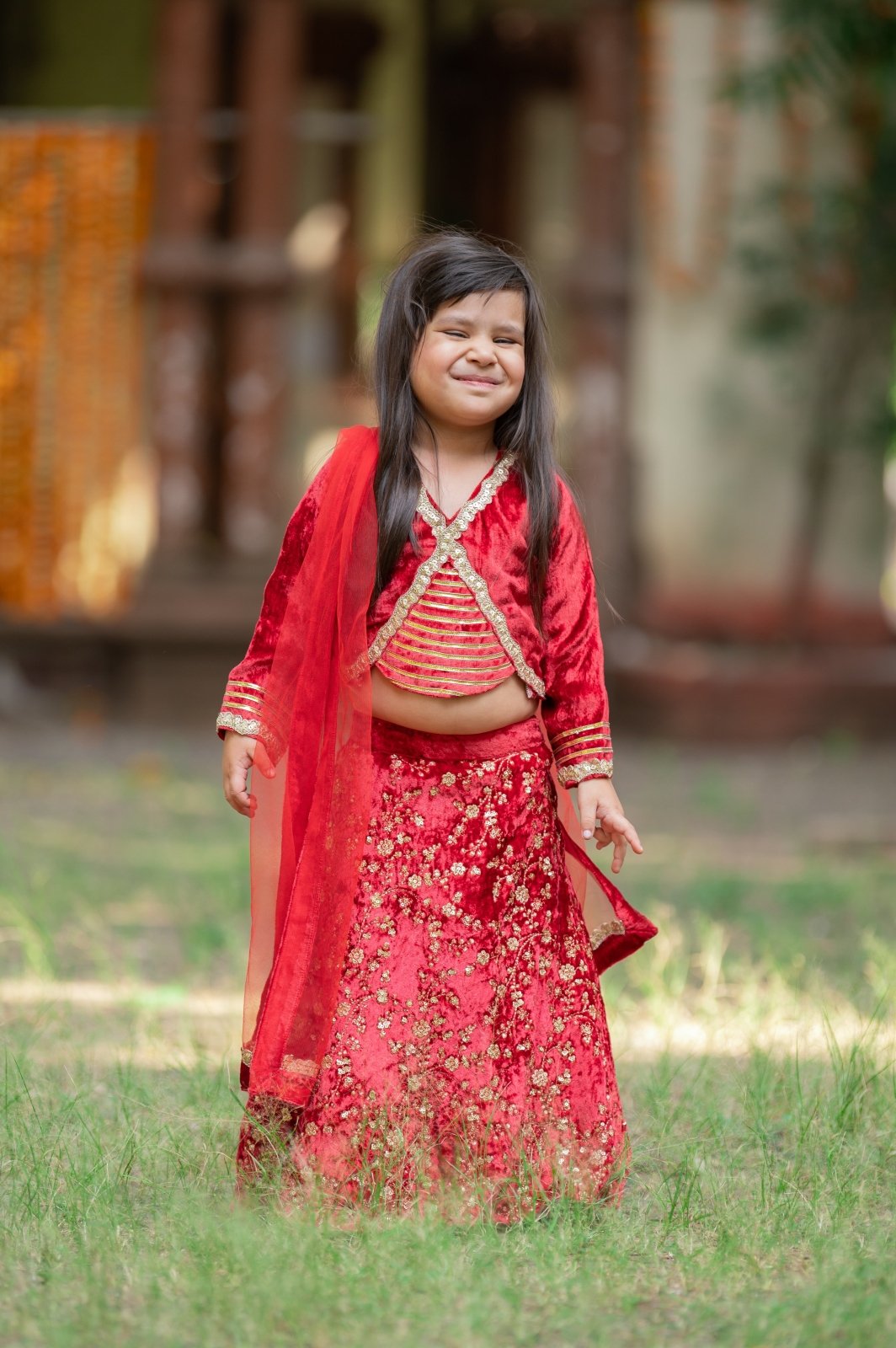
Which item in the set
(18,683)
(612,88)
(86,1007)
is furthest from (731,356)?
(86,1007)

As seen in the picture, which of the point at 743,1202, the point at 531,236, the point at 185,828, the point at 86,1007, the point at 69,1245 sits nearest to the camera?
the point at 69,1245

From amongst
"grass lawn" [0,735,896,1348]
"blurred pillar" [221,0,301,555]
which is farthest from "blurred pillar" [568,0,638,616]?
"grass lawn" [0,735,896,1348]

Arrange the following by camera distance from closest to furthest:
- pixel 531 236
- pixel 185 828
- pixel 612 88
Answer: pixel 185 828 → pixel 612 88 → pixel 531 236

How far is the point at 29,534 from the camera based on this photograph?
852 centimetres

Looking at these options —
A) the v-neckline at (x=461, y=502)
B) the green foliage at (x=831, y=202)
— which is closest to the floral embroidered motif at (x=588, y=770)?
the v-neckline at (x=461, y=502)

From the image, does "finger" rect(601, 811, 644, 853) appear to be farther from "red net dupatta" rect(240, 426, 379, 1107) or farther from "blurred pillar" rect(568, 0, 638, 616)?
"blurred pillar" rect(568, 0, 638, 616)

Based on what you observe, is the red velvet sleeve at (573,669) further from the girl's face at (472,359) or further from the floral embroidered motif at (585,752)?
the girl's face at (472,359)

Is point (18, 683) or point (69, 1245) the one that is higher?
point (69, 1245)

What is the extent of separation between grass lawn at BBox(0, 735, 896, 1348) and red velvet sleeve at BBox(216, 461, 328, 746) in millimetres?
638

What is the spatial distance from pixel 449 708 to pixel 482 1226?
2.35 feet

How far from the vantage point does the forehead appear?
2.52 meters

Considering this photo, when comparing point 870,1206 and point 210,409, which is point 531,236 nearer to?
point 210,409

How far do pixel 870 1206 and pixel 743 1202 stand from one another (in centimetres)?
19

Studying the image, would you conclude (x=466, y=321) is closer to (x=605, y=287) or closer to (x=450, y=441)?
(x=450, y=441)
